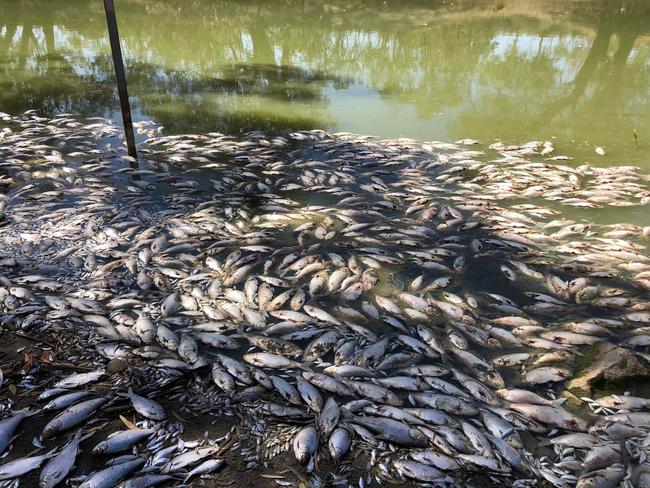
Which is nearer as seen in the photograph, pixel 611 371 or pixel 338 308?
pixel 611 371

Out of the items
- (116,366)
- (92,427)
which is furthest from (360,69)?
(92,427)

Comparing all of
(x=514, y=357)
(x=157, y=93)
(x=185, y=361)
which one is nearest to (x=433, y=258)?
(x=514, y=357)

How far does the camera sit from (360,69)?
11141 mm

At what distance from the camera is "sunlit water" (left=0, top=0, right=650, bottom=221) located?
25.4ft

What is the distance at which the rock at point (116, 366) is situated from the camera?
2.93m

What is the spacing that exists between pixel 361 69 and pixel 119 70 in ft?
21.8

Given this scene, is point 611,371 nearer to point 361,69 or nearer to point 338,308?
point 338,308

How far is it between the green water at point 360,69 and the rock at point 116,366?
16.5ft

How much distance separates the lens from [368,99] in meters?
9.01

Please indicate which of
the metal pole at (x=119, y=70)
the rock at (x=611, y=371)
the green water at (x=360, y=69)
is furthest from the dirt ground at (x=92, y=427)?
the green water at (x=360, y=69)

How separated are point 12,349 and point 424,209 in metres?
3.87

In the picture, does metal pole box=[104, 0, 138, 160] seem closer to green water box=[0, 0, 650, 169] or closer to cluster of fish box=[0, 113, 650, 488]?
cluster of fish box=[0, 113, 650, 488]

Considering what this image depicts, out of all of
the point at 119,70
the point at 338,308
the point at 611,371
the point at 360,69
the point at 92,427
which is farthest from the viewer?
the point at 360,69

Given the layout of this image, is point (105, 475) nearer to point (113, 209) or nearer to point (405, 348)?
point (405, 348)
